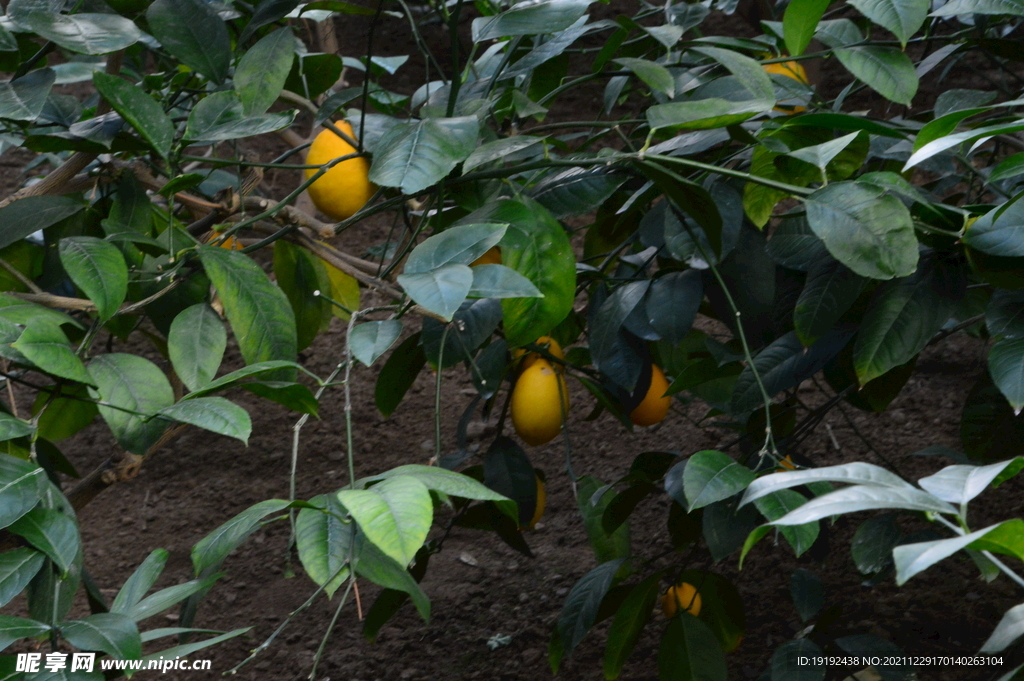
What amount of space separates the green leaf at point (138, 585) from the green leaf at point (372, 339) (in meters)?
0.27

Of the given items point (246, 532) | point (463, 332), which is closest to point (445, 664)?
point (463, 332)

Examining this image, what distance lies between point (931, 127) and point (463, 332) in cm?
51

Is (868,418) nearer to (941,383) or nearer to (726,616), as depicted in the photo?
(941,383)

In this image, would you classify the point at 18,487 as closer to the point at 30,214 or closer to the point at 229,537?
the point at 229,537

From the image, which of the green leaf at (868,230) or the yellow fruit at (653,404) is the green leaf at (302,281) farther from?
the green leaf at (868,230)

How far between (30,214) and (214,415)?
0.50 metres

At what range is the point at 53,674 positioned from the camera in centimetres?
61

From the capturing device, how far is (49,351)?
0.70 m

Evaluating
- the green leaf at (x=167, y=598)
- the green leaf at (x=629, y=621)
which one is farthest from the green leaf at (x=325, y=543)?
the green leaf at (x=629, y=621)

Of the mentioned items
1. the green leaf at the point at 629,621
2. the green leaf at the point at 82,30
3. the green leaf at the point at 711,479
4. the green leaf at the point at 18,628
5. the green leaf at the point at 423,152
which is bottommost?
the green leaf at the point at 629,621

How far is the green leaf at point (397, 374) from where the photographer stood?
1.13 metres

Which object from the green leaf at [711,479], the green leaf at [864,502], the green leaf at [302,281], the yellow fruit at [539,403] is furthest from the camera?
the green leaf at [302,281]

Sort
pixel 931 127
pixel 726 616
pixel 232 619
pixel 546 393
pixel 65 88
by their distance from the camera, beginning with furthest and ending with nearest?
pixel 65 88, pixel 232 619, pixel 726 616, pixel 546 393, pixel 931 127

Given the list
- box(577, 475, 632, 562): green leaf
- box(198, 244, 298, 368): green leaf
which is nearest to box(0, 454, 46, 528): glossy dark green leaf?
box(198, 244, 298, 368): green leaf
